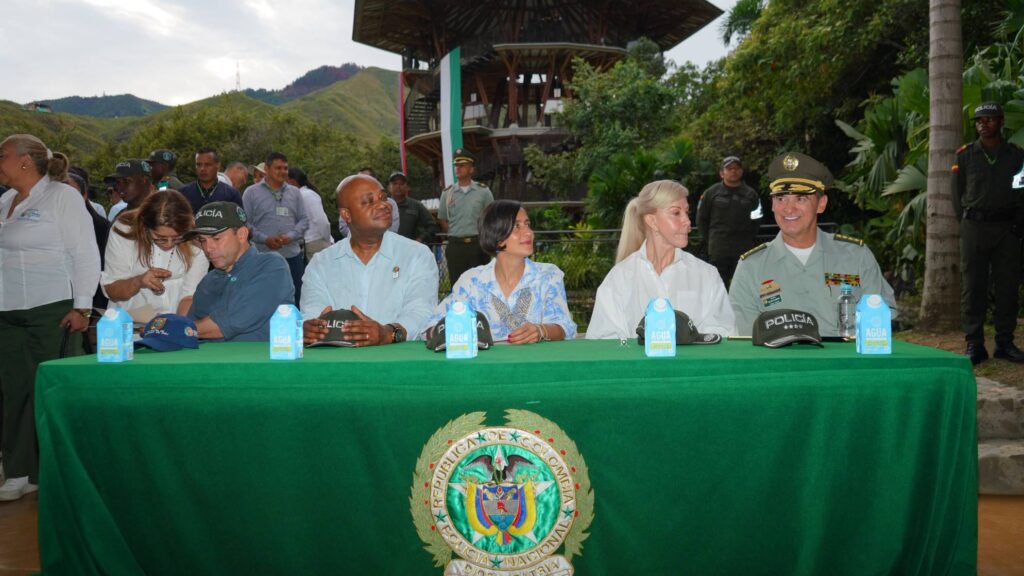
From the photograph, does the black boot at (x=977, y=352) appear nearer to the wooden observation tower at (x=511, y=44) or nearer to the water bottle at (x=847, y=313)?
the water bottle at (x=847, y=313)

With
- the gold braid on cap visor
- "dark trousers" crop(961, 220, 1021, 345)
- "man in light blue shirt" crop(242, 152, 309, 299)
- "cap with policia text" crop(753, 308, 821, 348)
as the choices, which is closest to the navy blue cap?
"cap with policia text" crop(753, 308, 821, 348)

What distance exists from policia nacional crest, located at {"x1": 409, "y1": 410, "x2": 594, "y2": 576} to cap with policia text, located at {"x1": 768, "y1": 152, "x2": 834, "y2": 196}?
180 cm

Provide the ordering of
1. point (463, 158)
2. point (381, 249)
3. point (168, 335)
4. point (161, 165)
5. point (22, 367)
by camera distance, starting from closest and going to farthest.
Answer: point (168, 335) → point (381, 249) → point (22, 367) → point (161, 165) → point (463, 158)

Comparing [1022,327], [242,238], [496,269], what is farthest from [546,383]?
[1022,327]

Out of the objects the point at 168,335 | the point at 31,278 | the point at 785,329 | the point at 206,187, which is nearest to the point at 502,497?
the point at 785,329

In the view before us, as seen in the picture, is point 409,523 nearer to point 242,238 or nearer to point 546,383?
point 546,383

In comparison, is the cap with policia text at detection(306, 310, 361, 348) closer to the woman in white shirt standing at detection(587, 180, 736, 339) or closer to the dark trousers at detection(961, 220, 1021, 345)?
the woman in white shirt standing at detection(587, 180, 736, 339)

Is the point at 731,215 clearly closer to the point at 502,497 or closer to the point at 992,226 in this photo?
the point at 992,226

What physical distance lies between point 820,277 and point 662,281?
0.75 metres

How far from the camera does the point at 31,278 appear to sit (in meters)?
4.25

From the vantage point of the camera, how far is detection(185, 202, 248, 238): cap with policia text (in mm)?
3471

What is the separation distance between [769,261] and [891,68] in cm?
1324

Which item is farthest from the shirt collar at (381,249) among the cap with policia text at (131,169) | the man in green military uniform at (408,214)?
the man in green military uniform at (408,214)

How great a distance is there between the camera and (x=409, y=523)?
97.0 inches
